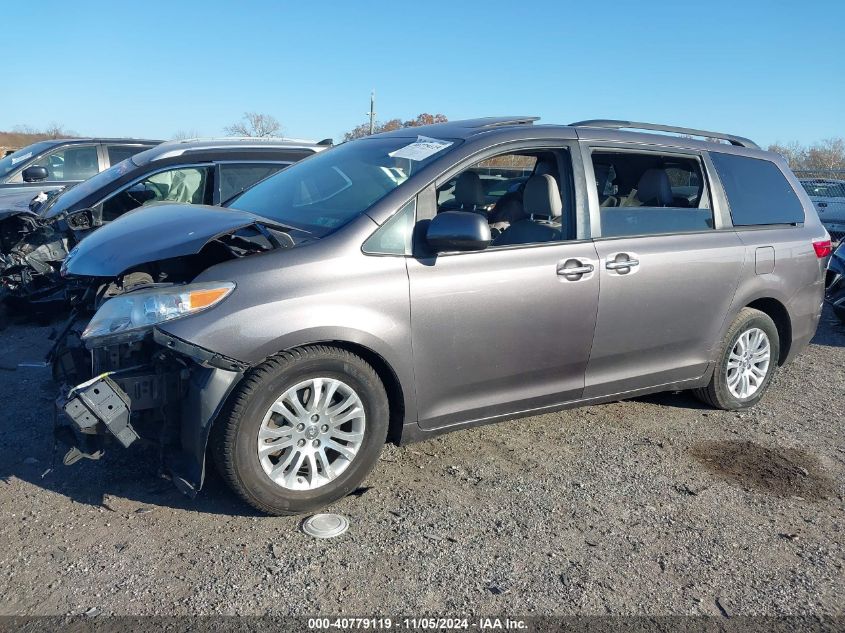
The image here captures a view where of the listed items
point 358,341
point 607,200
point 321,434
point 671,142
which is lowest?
point 321,434

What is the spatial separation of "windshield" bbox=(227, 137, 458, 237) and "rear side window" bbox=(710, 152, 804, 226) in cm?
218

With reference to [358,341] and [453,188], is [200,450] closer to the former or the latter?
[358,341]

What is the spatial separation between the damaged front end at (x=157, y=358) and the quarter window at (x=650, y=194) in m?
2.05

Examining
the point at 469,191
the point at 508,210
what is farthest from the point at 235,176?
the point at 508,210

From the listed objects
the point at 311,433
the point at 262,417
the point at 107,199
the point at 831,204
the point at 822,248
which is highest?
the point at 107,199

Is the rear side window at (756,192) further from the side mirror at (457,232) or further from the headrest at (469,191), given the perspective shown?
the side mirror at (457,232)

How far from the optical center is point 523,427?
464 cm

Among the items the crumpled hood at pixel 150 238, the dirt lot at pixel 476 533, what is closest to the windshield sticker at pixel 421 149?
the crumpled hood at pixel 150 238

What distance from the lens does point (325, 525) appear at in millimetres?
3359

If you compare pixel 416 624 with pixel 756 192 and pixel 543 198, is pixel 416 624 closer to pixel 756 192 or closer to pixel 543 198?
pixel 543 198

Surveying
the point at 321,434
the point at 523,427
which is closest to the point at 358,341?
the point at 321,434

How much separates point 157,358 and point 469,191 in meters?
2.13

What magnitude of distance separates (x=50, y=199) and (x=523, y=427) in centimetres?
541

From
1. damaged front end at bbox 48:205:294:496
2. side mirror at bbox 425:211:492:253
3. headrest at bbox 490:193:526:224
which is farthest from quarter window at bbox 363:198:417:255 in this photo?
headrest at bbox 490:193:526:224
